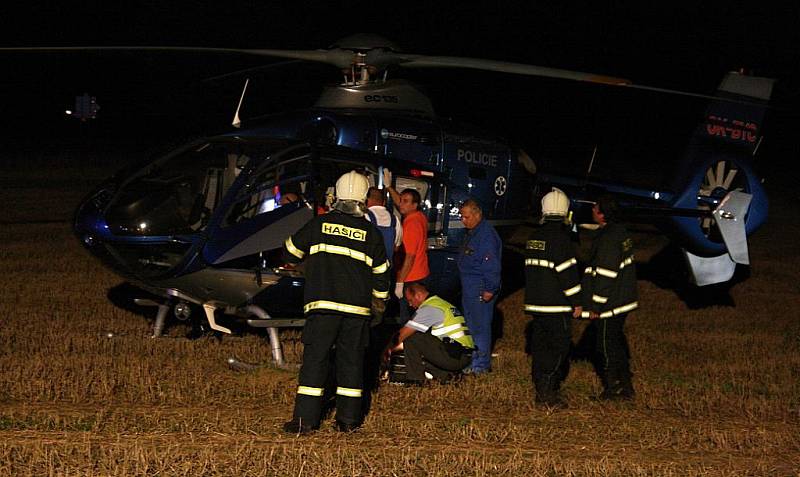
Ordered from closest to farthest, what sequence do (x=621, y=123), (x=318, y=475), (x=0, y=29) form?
(x=318, y=475) → (x=621, y=123) → (x=0, y=29)

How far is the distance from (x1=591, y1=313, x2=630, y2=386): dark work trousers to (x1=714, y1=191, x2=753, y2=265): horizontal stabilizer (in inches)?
161

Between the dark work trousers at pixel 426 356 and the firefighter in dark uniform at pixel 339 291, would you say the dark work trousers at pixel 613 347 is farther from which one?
the firefighter in dark uniform at pixel 339 291

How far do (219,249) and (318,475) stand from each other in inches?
141

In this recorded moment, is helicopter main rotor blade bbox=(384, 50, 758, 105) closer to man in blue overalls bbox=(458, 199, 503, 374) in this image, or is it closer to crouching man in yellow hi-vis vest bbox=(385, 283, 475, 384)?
man in blue overalls bbox=(458, 199, 503, 374)

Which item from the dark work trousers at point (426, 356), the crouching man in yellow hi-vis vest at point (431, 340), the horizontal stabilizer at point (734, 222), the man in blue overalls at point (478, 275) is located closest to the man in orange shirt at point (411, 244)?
the man in blue overalls at point (478, 275)

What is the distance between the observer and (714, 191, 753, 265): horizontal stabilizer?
42.7 feet

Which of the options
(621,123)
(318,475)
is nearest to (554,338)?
(318,475)

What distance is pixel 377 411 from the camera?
346 inches

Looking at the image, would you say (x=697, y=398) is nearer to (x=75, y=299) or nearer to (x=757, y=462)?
(x=757, y=462)

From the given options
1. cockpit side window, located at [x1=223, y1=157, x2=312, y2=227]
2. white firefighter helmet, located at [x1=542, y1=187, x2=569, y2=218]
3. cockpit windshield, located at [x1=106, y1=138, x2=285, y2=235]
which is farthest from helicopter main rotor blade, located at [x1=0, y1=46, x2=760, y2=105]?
white firefighter helmet, located at [x1=542, y1=187, x2=569, y2=218]

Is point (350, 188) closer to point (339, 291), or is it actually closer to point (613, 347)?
point (339, 291)

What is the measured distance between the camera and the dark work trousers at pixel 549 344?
908cm

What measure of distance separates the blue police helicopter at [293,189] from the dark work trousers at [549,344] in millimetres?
2272

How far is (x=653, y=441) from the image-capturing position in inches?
324
